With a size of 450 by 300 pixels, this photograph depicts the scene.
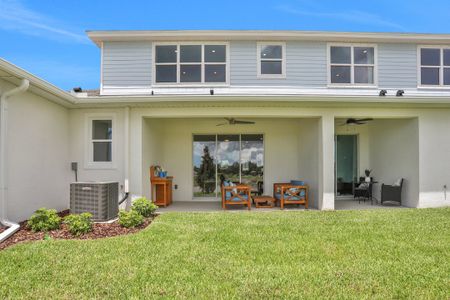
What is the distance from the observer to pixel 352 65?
39.4ft

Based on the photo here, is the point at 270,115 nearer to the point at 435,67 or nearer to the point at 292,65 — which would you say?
the point at 292,65

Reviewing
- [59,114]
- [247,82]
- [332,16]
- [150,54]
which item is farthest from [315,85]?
[59,114]

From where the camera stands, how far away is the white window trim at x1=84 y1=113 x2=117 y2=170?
9.60 metres

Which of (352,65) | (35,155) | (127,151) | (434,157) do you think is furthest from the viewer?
(352,65)

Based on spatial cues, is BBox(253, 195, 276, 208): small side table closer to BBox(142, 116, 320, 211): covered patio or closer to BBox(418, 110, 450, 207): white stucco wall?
BBox(142, 116, 320, 211): covered patio

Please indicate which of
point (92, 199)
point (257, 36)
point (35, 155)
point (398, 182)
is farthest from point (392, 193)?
point (35, 155)

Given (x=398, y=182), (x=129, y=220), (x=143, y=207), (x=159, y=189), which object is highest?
(x=398, y=182)

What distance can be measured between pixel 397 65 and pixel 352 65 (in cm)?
176

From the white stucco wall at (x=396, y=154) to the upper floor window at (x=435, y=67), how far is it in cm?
276

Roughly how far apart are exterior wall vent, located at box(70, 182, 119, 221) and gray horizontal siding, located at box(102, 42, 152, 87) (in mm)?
5130

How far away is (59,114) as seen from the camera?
361 inches

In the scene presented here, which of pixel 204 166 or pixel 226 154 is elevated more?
pixel 226 154

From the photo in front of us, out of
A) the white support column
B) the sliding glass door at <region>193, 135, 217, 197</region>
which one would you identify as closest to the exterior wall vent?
the sliding glass door at <region>193, 135, 217, 197</region>

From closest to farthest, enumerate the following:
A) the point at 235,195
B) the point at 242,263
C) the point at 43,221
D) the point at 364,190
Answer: the point at 242,263 < the point at 43,221 < the point at 235,195 < the point at 364,190
